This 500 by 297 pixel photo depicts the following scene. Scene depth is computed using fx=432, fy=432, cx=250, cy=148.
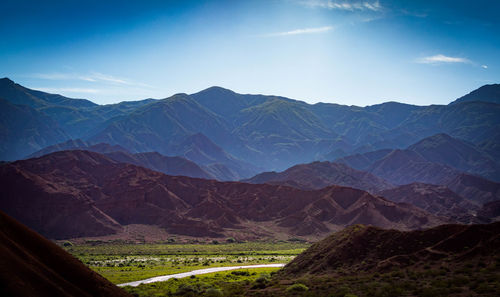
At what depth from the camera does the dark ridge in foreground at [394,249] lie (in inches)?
1527

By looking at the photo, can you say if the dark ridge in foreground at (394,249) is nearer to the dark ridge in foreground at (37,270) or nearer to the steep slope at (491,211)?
the dark ridge in foreground at (37,270)

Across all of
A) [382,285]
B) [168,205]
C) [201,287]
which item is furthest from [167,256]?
[382,285]

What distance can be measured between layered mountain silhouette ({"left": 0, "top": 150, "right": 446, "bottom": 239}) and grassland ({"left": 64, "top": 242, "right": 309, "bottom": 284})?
61.4ft

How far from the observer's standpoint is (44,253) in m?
26.6

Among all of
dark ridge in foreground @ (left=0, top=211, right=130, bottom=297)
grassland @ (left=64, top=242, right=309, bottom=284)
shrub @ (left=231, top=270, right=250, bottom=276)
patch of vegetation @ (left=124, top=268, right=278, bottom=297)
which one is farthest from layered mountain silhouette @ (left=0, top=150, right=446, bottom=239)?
dark ridge in foreground @ (left=0, top=211, right=130, bottom=297)

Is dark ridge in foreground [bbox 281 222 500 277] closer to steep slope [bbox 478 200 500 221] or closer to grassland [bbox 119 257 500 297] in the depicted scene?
grassland [bbox 119 257 500 297]

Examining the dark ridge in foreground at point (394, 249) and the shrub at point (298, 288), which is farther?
the shrub at point (298, 288)

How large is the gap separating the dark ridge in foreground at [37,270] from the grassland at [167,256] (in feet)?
109

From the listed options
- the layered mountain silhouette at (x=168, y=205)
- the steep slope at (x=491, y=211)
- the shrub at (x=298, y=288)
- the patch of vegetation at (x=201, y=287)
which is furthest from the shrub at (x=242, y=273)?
the steep slope at (x=491, y=211)

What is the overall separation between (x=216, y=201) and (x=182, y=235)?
26.9m

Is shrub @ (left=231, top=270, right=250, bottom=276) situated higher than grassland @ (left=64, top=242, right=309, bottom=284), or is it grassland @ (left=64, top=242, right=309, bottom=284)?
shrub @ (left=231, top=270, right=250, bottom=276)

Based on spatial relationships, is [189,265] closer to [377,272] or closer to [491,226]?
[377,272]

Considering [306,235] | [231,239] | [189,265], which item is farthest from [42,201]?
[306,235]

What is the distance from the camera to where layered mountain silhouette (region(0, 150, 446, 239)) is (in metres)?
133
